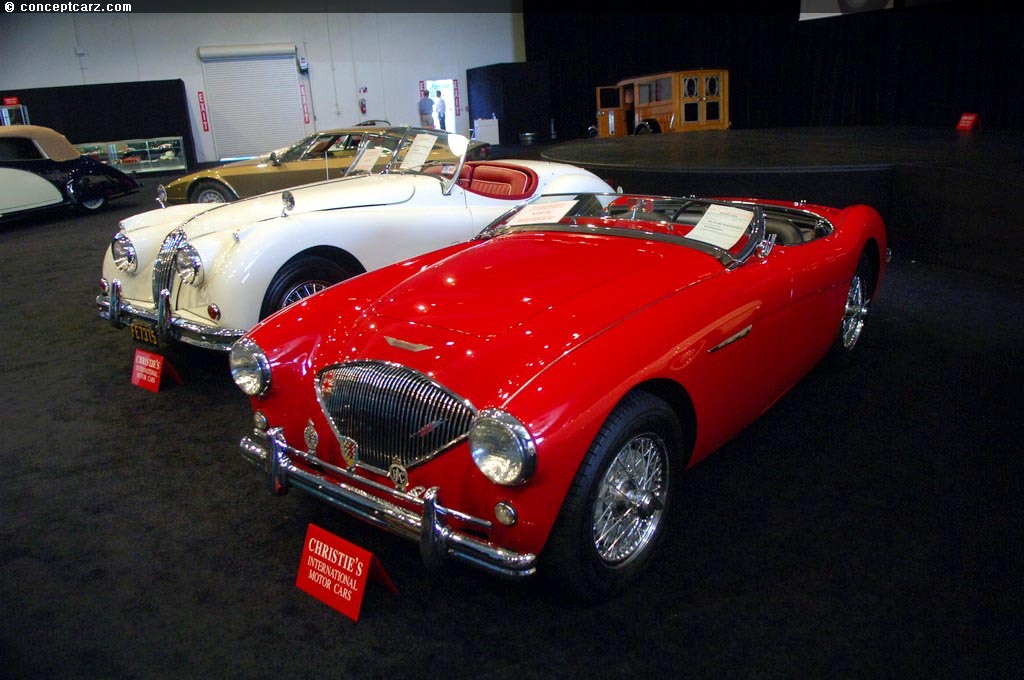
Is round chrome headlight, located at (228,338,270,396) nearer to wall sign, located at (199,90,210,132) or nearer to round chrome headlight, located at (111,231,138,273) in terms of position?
round chrome headlight, located at (111,231,138,273)

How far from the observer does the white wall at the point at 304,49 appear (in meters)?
16.1

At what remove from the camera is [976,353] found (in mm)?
3844

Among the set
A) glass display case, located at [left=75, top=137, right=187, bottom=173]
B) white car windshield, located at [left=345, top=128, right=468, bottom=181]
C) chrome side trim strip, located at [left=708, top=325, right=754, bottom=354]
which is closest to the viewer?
chrome side trim strip, located at [left=708, top=325, right=754, bottom=354]

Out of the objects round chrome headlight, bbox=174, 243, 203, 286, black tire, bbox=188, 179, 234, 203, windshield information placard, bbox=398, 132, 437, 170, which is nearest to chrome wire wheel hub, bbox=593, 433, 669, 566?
round chrome headlight, bbox=174, 243, 203, 286

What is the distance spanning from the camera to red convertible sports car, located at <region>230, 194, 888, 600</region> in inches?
75.0

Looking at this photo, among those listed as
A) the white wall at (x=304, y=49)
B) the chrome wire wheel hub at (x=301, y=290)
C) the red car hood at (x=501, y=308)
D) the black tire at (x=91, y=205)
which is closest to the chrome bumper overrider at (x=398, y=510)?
the red car hood at (x=501, y=308)

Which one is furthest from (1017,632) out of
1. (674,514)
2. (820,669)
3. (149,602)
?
(149,602)

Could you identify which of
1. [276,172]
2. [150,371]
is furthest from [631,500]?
[276,172]

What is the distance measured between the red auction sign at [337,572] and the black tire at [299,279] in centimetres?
189

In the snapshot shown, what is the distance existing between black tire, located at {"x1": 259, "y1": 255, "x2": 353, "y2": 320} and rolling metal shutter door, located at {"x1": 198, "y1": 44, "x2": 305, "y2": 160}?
50.1 ft

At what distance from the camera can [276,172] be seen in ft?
28.0

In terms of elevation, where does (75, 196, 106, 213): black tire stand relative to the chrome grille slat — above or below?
above

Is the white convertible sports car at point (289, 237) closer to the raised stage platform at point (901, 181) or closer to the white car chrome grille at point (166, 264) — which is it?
the white car chrome grille at point (166, 264)

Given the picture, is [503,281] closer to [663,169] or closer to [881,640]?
[881,640]
